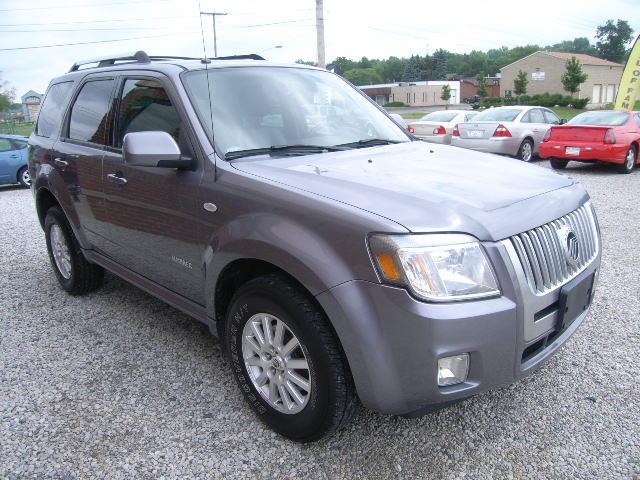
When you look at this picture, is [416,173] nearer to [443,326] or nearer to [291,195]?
[291,195]

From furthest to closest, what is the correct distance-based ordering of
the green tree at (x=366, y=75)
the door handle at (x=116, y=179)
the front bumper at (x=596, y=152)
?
the green tree at (x=366, y=75) < the front bumper at (x=596, y=152) < the door handle at (x=116, y=179)

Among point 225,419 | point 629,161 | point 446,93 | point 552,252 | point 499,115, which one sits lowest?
point 225,419

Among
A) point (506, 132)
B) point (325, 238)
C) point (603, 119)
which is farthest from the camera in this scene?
point (506, 132)

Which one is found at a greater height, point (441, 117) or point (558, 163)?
point (441, 117)

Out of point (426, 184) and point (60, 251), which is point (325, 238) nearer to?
point (426, 184)

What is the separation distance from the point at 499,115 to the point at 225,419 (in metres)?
12.9

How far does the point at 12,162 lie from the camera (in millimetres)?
13172

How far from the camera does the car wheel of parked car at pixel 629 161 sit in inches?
459

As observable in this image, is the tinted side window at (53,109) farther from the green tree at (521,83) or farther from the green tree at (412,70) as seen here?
the green tree at (412,70)

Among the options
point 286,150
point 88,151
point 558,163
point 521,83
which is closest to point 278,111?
point 286,150

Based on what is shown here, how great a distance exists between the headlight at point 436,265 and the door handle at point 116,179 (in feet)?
6.54

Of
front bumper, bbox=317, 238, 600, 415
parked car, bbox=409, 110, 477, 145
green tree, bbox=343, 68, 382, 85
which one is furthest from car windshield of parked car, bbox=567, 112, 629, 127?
green tree, bbox=343, 68, 382, 85

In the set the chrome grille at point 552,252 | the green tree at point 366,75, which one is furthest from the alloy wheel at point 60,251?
the green tree at point 366,75

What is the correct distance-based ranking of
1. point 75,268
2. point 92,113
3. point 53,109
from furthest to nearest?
point 53,109, point 75,268, point 92,113
